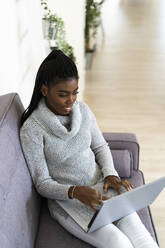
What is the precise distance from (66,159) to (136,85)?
2.40 meters

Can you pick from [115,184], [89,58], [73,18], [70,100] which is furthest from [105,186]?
[89,58]

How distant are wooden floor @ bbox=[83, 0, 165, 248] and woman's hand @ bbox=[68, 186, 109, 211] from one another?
702mm

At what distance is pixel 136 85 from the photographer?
12.8ft

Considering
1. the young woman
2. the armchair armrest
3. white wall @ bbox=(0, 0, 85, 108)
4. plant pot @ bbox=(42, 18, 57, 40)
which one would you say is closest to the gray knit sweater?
the young woman

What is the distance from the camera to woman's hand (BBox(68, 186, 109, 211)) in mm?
1502

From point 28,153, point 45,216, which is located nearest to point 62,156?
point 28,153

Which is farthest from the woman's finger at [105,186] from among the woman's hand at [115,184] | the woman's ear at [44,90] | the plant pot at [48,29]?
the plant pot at [48,29]

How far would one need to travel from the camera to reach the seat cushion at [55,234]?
1512 mm

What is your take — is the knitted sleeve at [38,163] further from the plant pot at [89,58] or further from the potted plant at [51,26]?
the plant pot at [89,58]

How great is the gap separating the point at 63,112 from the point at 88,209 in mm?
409

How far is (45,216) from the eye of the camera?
1671mm

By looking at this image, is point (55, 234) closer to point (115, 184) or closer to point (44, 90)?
point (115, 184)

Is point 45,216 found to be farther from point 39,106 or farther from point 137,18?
point 137,18

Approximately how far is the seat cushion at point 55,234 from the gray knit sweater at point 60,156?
0.15 ft
